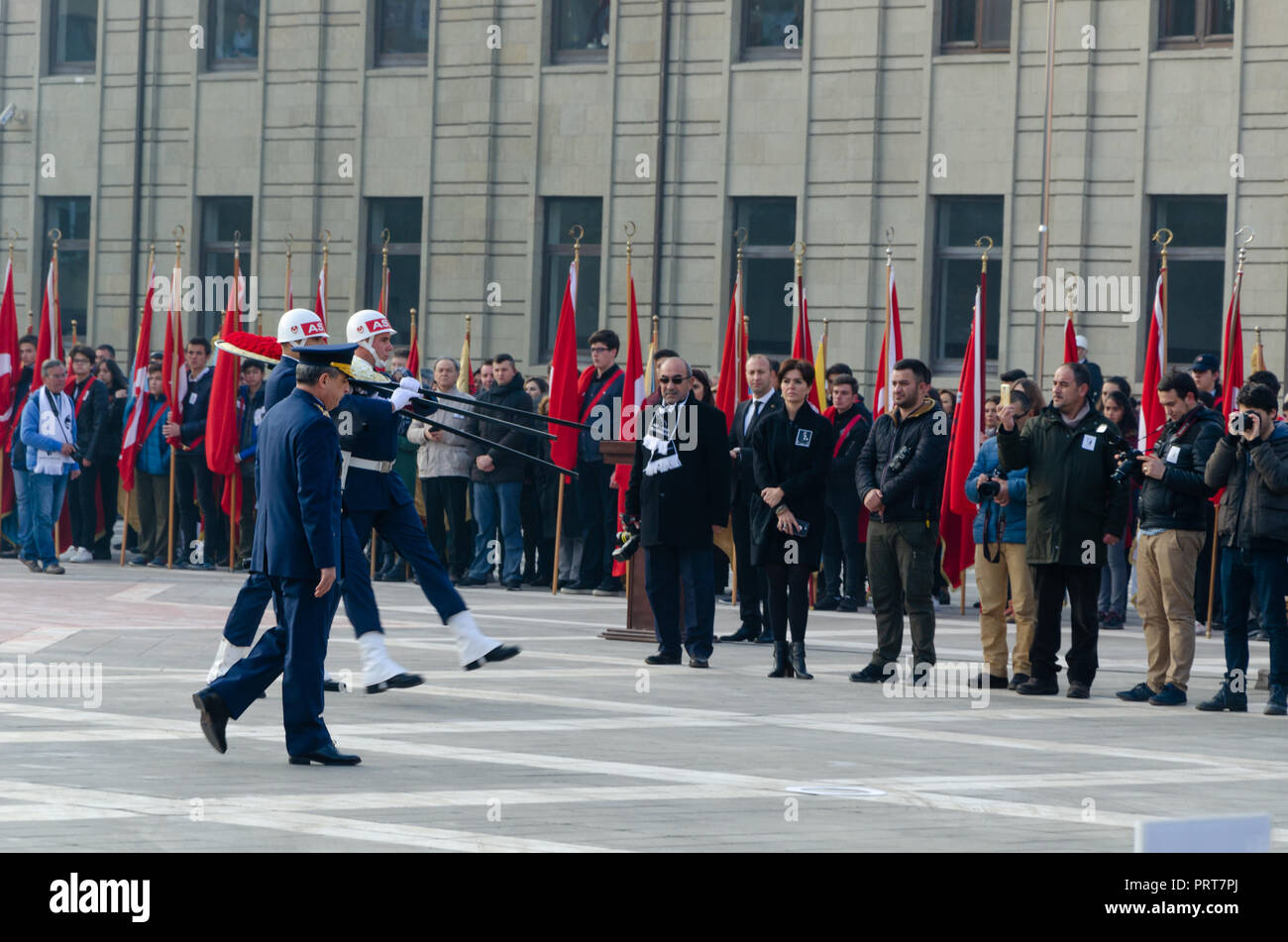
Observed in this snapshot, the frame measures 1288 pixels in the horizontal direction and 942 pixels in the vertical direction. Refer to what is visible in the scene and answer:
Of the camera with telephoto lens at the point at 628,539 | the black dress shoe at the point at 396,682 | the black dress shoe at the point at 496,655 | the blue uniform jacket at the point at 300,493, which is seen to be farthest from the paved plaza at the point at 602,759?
the blue uniform jacket at the point at 300,493

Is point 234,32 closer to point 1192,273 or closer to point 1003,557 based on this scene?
point 1192,273

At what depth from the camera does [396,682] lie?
39.9 feet

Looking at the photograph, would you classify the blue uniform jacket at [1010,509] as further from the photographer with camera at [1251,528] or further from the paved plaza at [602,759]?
the photographer with camera at [1251,528]

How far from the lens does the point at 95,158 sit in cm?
3306

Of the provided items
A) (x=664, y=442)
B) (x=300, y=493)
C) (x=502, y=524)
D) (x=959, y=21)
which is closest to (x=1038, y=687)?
(x=664, y=442)

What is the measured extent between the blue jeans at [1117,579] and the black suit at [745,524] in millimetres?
2886

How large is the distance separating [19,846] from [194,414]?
14.8 meters

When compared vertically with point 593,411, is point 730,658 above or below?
below

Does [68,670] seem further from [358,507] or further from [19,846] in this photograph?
[19,846]

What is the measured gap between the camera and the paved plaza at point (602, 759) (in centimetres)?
793

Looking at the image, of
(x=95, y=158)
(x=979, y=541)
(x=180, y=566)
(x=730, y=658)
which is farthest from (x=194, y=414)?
(x=95, y=158)

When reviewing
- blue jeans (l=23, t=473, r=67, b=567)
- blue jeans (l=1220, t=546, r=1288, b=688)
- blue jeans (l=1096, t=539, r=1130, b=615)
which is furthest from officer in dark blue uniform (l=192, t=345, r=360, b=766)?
blue jeans (l=23, t=473, r=67, b=567)

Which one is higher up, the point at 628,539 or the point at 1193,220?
the point at 1193,220

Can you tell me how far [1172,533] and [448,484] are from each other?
910 centimetres
